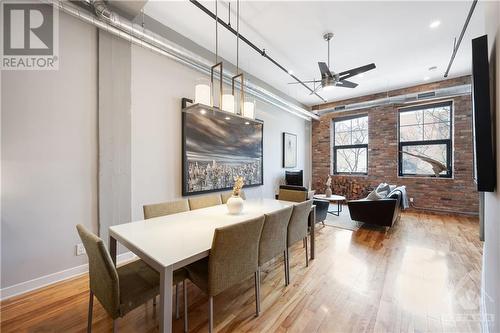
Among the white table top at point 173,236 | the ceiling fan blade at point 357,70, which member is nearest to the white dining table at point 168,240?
the white table top at point 173,236

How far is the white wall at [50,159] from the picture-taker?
76.8 inches

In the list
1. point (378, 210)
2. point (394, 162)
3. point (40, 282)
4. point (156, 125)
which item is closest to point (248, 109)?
point (156, 125)

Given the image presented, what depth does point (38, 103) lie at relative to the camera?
6.82 feet

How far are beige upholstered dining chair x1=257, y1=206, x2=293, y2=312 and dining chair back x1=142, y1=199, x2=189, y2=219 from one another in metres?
1.08

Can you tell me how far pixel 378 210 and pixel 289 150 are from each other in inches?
111

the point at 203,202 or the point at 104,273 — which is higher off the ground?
the point at 203,202

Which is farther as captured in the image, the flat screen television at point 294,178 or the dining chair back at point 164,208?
the flat screen television at point 294,178

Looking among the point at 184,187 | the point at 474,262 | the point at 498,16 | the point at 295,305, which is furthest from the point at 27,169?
the point at 474,262

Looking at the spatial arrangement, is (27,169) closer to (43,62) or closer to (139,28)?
(43,62)

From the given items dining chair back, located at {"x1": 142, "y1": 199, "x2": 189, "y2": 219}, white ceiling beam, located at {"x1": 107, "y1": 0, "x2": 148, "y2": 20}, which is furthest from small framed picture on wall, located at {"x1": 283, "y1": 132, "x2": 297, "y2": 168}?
white ceiling beam, located at {"x1": 107, "y1": 0, "x2": 148, "y2": 20}

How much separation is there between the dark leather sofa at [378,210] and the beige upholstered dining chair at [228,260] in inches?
116

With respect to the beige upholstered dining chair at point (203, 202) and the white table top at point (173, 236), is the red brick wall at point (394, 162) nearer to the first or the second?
the beige upholstered dining chair at point (203, 202)

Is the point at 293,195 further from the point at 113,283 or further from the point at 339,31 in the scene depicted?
the point at 113,283

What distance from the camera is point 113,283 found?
1229 mm
